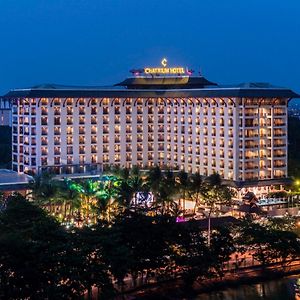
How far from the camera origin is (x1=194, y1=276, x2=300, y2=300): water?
152 ft

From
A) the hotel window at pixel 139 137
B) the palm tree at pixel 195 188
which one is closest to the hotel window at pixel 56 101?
the hotel window at pixel 139 137

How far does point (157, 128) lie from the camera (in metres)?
86.6

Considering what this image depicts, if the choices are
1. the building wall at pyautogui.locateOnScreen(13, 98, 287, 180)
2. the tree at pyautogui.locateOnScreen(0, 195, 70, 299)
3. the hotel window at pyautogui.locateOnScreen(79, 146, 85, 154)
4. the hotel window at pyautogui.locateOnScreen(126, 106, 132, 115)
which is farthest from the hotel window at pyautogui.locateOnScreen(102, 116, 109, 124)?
the tree at pyautogui.locateOnScreen(0, 195, 70, 299)

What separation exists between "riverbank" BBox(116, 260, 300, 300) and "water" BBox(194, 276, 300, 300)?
50 cm

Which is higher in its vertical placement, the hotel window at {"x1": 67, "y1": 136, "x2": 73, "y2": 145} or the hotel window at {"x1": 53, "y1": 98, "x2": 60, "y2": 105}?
the hotel window at {"x1": 53, "y1": 98, "x2": 60, "y2": 105}

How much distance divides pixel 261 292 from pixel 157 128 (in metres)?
41.3

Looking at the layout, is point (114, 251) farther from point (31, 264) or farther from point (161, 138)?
point (161, 138)

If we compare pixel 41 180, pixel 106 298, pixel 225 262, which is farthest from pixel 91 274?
pixel 41 180

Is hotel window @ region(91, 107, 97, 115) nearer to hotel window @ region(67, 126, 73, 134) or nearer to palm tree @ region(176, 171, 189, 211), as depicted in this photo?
hotel window @ region(67, 126, 73, 134)

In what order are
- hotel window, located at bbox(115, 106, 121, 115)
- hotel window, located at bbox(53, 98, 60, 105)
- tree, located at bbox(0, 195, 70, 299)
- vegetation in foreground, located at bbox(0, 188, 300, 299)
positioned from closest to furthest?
tree, located at bbox(0, 195, 70, 299) → vegetation in foreground, located at bbox(0, 188, 300, 299) → hotel window, located at bbox(53, 98, 60, 105) → hotel window, located at bbox(115, 106, 121, 115)

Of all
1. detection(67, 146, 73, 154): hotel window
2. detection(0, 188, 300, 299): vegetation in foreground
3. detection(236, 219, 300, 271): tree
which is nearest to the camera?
detection(0, 188, 300, 299): vegetation in foreground

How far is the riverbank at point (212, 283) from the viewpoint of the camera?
46.1 metres

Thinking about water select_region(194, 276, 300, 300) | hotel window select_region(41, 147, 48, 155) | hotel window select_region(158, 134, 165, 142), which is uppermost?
hotel window select_region(158, 134, 165, 142)

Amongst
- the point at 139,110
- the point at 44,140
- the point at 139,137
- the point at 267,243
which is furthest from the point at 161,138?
the point at 267,243
